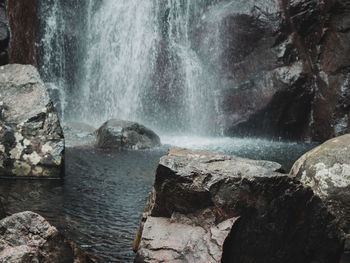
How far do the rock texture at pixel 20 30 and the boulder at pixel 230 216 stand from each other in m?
6.11

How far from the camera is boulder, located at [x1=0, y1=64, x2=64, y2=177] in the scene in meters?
5.27

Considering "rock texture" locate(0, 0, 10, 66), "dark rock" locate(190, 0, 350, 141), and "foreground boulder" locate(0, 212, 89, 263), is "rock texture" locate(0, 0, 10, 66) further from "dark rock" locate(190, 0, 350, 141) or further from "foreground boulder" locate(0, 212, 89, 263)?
"dark rock" locate(190, 0, 350, 141)

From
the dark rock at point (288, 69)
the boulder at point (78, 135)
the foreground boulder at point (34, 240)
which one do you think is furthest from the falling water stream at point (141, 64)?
the foreground boulder at point (34, 240)

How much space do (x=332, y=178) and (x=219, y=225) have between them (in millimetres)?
1539

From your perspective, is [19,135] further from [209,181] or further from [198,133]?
[198,133]

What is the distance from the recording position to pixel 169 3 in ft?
43.6

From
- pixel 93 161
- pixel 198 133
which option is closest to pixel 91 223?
pixel 93 161

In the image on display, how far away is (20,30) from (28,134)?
483cm

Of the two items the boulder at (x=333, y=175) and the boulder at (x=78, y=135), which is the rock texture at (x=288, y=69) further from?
the boulder at (x=333, y=175)

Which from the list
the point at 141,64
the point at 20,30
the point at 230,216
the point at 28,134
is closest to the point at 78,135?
the point at 20,30

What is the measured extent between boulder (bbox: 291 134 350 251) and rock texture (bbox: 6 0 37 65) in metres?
6.29

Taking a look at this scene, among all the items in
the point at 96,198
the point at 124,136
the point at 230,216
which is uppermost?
the point at 124,136

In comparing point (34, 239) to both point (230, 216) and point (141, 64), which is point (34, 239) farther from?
point (141, 64)

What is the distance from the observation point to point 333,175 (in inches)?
145
